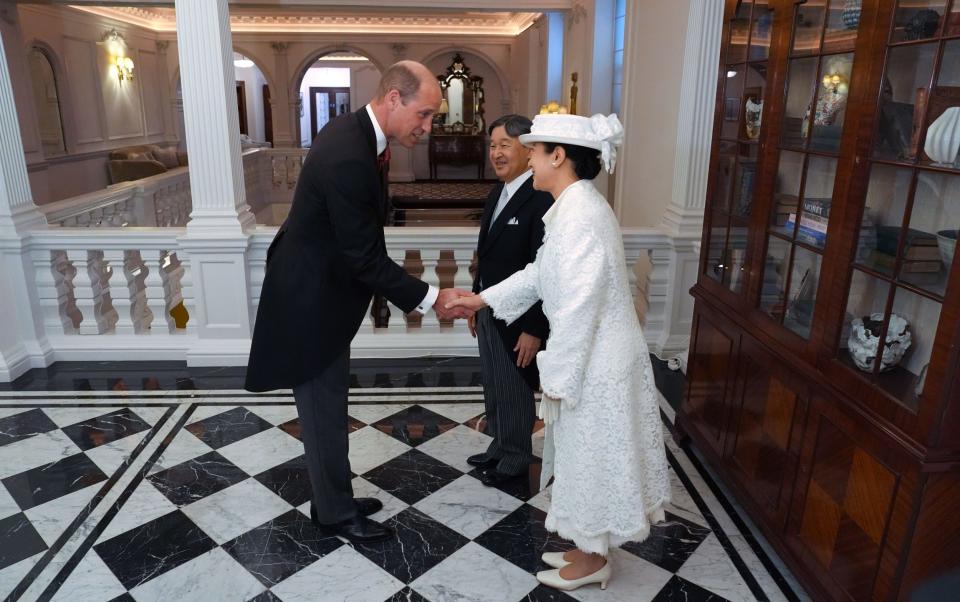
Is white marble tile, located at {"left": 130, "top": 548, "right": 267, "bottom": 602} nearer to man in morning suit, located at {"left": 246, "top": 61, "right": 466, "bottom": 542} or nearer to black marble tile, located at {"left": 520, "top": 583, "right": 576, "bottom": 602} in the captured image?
man in morning suit, located at {"left": 246, "top": 61, "right": 466, "bottom": 542}

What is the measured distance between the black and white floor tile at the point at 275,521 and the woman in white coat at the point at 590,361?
405 mm

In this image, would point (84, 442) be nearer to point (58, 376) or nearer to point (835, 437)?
point (58, 376)

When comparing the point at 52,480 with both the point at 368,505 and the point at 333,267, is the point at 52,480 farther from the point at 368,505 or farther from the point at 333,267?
the point at 333,267

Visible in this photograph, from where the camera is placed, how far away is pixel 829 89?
2258 mm

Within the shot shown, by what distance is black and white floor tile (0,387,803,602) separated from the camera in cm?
243

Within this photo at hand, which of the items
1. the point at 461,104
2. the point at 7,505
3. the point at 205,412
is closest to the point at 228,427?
the point at 205,412

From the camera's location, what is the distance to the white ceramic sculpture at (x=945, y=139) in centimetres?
174

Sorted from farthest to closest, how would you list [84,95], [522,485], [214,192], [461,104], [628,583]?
[461,104] → [84,95] → [214,192] → [522,485] → [628,583]

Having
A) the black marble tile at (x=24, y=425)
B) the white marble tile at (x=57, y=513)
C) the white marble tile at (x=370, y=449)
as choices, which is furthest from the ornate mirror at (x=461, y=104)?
the white marble tile at (x=57, y=513)

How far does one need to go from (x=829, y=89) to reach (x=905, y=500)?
1.31 m

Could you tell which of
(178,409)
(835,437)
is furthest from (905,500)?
(178,409)

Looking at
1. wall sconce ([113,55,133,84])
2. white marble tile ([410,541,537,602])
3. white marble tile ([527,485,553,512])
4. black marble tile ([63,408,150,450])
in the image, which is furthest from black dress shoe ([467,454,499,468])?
wall sconce ([113,55,133,84])

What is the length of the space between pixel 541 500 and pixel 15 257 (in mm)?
3638

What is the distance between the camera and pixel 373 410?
12.6 feet
